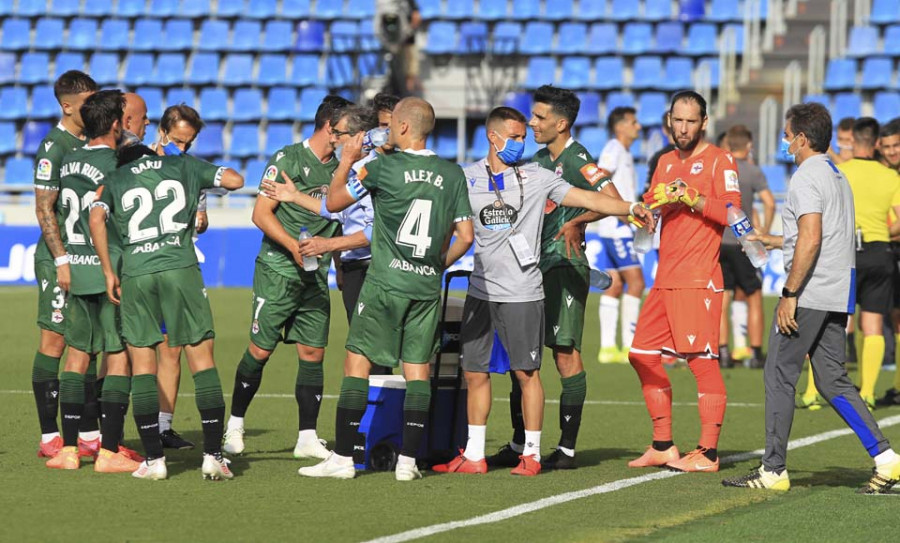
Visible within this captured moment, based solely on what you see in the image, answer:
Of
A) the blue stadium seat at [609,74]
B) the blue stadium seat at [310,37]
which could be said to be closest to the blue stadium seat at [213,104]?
the blue stadium seat at [310,37]

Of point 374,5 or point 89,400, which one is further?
point 374,5

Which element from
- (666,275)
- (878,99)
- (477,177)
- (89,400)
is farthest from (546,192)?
(878,99)

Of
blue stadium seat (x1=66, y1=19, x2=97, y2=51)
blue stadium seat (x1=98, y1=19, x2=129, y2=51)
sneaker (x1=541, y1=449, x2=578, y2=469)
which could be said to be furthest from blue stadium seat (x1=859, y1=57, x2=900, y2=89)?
sneaker (x1=541, y1=449, x2=578, y2=469)

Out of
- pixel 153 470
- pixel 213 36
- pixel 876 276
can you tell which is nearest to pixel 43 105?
pixel 213 36

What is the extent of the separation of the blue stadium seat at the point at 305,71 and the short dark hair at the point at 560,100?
1989 centimetres

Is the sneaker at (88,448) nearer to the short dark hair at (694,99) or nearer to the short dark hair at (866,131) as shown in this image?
the short dark hair at (694,99)

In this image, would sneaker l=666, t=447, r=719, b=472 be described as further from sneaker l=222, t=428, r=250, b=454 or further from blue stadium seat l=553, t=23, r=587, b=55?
blue stadium seat l=553, t=23, r=587, b=55

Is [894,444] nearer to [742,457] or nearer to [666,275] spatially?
[742,457]

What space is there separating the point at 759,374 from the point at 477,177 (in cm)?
675

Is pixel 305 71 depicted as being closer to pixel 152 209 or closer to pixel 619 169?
pixel 619 169

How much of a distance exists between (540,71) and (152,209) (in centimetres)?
2074

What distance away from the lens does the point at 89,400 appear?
28.7 feet

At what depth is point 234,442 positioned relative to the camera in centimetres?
900

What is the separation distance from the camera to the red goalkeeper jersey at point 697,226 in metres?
8.41
